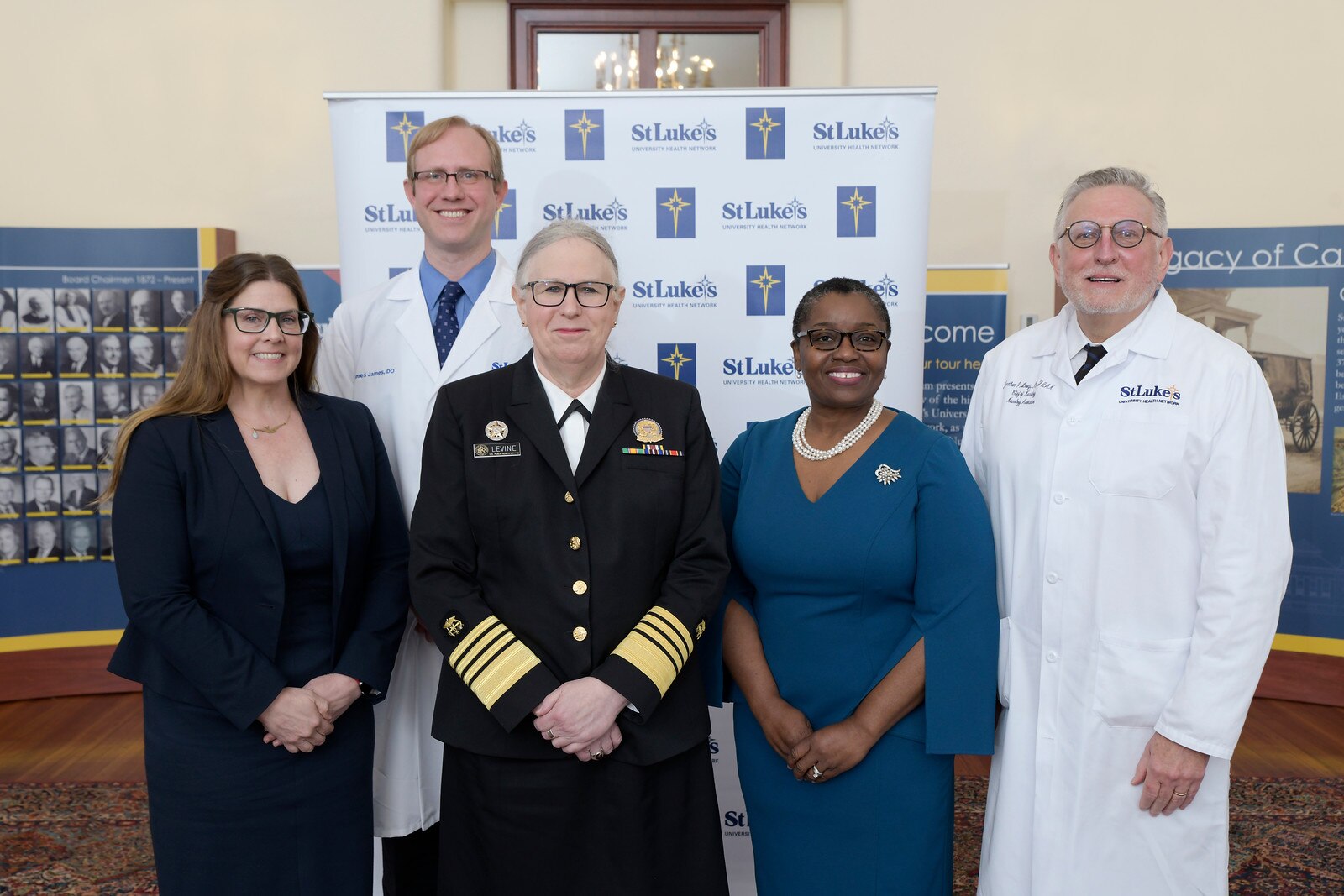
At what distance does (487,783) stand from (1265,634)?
1.50 m

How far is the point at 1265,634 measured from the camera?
1.88m

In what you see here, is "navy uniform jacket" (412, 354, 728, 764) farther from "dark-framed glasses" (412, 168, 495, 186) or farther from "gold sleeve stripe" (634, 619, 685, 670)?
"dark-framed glasses" (412, 168, 495, 186)

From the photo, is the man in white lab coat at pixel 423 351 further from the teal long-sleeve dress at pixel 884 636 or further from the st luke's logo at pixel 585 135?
the teal long-sleeve dress at pixel 884 636

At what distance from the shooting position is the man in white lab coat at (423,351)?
2.58 m

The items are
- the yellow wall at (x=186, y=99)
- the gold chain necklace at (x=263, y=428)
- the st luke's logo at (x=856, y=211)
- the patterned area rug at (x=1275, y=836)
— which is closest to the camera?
the gold chain necklace at (x=263, y=428)

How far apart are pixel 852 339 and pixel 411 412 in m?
1.21

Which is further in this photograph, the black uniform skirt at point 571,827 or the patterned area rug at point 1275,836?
the patterned area rug at point 1275,836

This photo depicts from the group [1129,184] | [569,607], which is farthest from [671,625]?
[1129,184]

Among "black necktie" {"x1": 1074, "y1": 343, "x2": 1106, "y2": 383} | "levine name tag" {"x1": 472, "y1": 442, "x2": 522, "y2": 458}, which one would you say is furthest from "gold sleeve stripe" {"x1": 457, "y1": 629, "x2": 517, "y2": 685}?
"black necktie" {"x1": 1074, "y1": 343, "x2": 1106, "y2": 383}

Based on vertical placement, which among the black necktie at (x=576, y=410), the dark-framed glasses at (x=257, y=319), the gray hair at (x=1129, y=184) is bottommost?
the black necktie at (x=576, y=410)

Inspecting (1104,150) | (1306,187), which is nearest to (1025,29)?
(1104,150)

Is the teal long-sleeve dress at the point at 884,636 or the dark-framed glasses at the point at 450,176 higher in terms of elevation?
the dark-framed glasses at the point at 450,176

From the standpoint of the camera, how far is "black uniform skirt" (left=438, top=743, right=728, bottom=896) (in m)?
1.90

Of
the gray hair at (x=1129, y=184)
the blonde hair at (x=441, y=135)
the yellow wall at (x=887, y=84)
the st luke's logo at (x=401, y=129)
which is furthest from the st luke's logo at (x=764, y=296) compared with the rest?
the yellow wall at (x=887, y=84)
